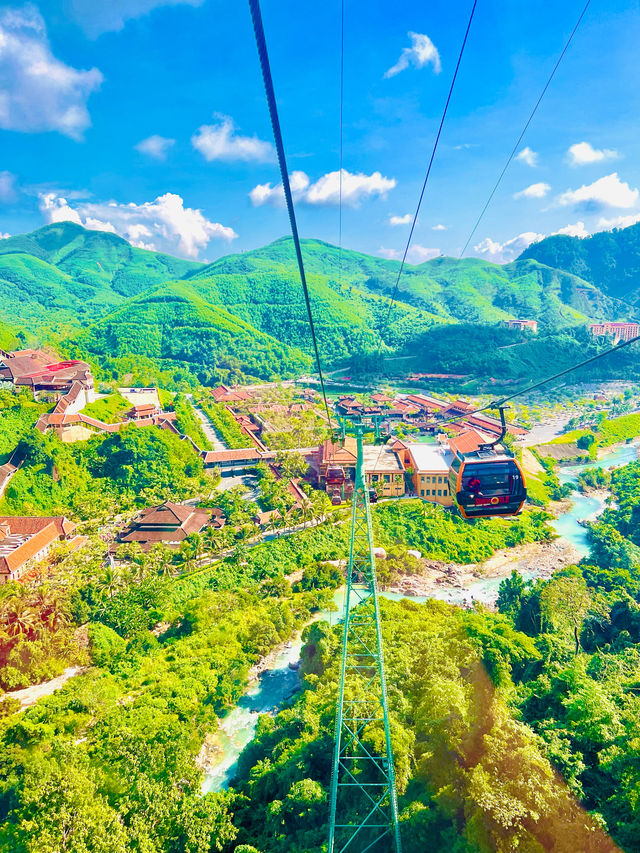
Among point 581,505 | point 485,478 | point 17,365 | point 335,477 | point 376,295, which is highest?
point 376,295

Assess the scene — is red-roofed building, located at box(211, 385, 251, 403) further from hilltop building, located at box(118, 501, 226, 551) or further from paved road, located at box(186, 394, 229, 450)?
hilltop building, located at box(118, 501, 226, 551)

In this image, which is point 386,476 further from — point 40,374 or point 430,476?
point 40,374

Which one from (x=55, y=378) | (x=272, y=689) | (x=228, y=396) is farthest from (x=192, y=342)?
(x=272, y=689)

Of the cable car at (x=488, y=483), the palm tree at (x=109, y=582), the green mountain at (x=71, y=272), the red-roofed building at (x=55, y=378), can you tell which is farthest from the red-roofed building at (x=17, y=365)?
the green mountain at (x=71, y=272)

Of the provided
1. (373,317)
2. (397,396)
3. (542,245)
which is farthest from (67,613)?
(542,245)

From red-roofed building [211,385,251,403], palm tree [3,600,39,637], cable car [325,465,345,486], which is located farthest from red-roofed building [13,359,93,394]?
palm tree [3,600,39,637]

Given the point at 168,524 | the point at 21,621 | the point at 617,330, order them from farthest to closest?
the point at 617,330, the point at 168,524, the point at 21,621

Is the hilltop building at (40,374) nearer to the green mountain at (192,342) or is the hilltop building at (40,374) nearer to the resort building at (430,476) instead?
the resort building at (430,476)

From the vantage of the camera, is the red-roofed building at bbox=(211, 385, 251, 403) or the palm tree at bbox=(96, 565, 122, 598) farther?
the red-roofed building at bbox=(211, 385, 251, 403)
